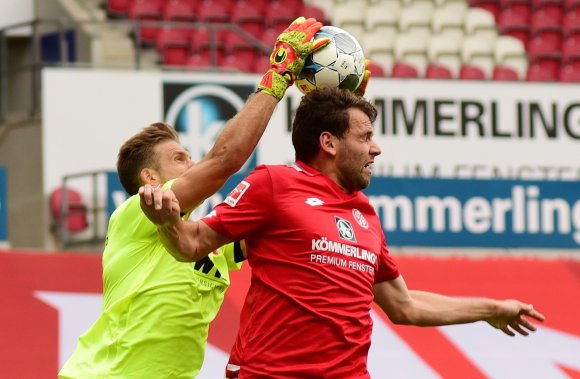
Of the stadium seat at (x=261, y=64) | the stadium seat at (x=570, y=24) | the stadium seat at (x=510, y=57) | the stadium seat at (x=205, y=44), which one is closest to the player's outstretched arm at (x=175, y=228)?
the stadium seat at (x=261, y=64)

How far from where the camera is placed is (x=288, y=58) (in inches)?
193

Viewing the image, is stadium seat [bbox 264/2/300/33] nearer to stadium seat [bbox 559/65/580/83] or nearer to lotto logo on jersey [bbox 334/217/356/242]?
stadium seat [bbox 559/65/580/83]

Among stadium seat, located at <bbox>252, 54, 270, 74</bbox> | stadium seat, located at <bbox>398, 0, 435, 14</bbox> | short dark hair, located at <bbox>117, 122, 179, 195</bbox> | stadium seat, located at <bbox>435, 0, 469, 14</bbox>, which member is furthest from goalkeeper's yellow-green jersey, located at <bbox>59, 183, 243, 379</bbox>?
stadium seat, located at <bbox>435, 0, 469, 14</bbox>

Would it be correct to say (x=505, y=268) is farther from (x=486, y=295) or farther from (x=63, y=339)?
(x=63, y=339)

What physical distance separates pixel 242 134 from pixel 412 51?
39.3 feet

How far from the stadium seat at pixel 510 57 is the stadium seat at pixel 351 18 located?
1676 mm

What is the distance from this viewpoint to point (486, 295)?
8422mm

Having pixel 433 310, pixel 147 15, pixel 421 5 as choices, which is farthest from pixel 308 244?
pixel 421 5

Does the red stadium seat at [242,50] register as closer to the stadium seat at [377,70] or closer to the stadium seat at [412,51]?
the stadium seat at [377,70]

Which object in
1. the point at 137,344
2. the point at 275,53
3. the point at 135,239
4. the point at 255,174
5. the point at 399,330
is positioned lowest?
the point at 399,330

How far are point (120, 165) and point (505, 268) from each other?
3.48 meters

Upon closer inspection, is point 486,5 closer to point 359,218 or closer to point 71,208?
point 71,208

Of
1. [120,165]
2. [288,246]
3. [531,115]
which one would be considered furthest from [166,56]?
[288,246]

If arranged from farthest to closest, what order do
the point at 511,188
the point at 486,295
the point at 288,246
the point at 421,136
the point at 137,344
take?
the point at 421,136 < the point at 511,188 < the point at 486,295 < the point at 137,344 < the point at 288,246
